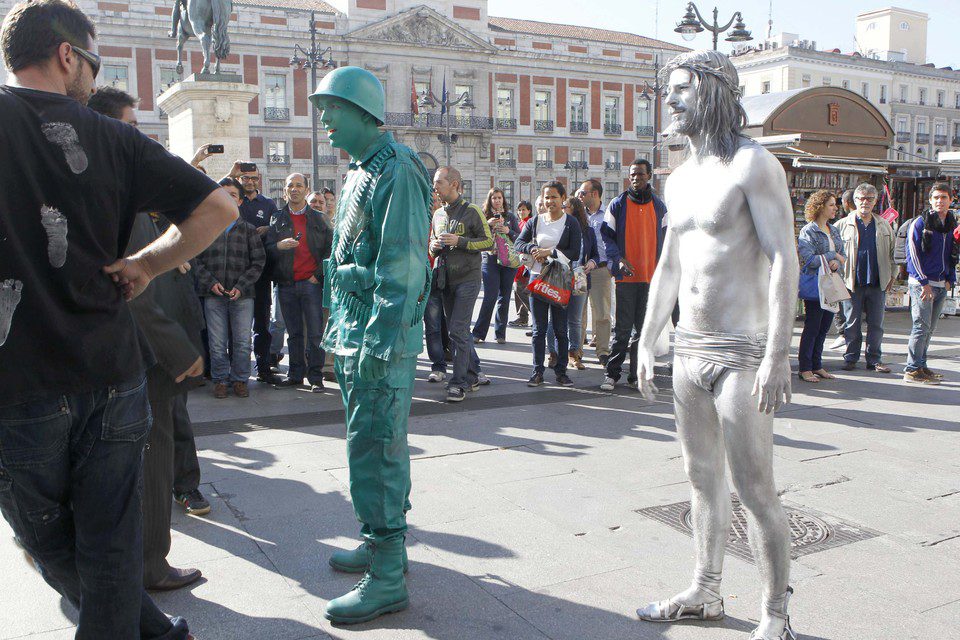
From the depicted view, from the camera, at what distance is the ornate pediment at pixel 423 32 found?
53438 mm

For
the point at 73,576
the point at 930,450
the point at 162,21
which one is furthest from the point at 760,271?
the point at 162,21

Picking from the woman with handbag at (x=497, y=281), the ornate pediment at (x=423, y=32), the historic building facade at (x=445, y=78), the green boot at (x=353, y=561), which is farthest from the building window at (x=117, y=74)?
the green boot at (x=353, y=561)

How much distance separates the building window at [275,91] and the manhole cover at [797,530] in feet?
164

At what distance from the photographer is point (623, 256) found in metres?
7.76

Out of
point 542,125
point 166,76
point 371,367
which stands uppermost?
point 166,76

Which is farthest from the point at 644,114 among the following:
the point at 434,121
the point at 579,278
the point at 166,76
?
the point at 579,278

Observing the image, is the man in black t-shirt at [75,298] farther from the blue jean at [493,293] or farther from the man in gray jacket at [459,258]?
the blue jean at [493,293]

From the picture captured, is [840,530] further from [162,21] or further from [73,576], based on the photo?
[162,21]

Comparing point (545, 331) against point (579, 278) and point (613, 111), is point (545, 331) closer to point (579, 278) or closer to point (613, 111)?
point (579, 278)

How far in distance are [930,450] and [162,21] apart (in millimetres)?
50916

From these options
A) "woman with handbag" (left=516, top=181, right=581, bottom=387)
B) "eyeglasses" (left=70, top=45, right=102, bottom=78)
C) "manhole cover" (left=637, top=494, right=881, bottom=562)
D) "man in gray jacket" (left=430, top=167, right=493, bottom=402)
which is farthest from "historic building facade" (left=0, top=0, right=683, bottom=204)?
"eyeglasses" (left=70, top=45, right=102, bottom=78)

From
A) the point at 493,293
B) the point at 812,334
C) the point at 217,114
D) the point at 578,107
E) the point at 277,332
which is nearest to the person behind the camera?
the point at 812,334

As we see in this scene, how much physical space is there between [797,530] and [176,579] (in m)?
2.93

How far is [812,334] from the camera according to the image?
327 inches
